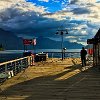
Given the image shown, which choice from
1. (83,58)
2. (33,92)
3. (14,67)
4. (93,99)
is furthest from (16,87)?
(83,58)

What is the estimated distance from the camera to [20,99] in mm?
15008

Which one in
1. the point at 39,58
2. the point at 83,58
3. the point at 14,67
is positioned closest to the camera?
the point at 14,67

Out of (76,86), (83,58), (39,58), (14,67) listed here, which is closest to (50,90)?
(76,86)

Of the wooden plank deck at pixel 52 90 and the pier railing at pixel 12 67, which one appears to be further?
the pier railing at pixel 12 67

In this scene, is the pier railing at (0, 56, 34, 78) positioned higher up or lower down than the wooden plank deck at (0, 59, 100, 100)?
higher up

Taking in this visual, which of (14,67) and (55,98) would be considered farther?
(14,67)

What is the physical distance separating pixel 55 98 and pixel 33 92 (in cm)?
193

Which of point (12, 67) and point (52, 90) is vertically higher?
point (12, 67)

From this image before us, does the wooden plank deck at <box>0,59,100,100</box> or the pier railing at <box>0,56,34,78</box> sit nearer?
the wooden plank deck at <box>0,59,100,100</box>

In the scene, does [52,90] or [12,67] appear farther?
[12,67]

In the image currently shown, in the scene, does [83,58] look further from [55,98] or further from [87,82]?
[55,98]

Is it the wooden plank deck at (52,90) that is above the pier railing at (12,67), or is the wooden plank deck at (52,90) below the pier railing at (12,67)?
below

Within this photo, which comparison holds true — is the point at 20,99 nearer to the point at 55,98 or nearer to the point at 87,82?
the point at 55,98

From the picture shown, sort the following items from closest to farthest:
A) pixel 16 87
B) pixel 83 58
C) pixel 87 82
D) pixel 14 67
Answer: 1. pixel 16 87
2. pixel 87 82
3. pixel 14 67
4. pixel 83 58
